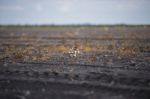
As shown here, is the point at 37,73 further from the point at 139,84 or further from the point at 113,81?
the point at 139,84

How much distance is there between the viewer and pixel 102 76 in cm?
865

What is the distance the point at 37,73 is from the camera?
30.5 ft

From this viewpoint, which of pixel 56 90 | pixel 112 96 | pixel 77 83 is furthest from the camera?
pixel 77 83

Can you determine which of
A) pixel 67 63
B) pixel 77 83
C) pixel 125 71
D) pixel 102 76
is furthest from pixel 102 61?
pixel 77 83

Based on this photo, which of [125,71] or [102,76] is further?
[125,71]

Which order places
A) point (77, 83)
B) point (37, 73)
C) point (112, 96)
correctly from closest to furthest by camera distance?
1. point (112, 96)
2. point (77, 83)
3. point (37, 73)

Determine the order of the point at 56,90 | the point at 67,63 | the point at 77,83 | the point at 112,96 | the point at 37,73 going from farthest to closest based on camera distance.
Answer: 1. the point at 67,63
2. the point at 37,73
3. the point at 77,83
4. the point at 56,90
5. the point at 112,96

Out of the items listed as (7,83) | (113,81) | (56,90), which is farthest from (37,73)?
(113,81)

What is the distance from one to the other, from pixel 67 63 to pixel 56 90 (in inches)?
164

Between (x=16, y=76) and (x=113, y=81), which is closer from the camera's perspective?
(x=113, y=81)

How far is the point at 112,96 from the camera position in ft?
21.8

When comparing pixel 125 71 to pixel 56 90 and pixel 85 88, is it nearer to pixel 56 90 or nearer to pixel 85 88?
pixel 85 88

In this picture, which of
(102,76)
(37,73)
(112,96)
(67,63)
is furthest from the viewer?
(67,63)

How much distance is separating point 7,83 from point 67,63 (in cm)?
382
